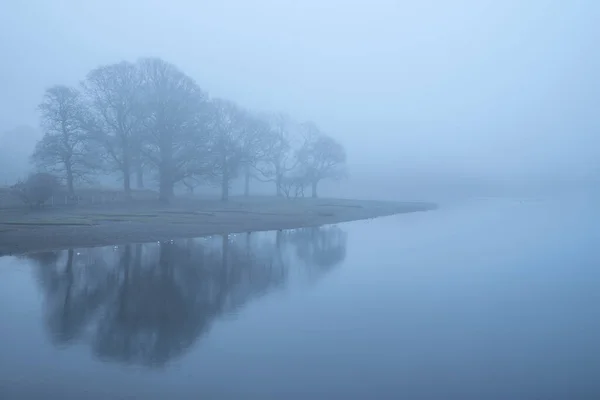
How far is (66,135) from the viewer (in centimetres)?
4891

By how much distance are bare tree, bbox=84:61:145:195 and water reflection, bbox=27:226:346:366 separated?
24.3 meters

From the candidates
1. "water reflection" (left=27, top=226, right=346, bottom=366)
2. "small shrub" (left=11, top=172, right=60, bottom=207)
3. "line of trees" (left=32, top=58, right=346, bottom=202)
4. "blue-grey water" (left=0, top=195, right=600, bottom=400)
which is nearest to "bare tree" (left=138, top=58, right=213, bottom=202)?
"line of trees" (left=32, top=58, right=346, bottom=202)

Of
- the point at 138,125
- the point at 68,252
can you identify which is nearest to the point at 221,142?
the point at 138,125

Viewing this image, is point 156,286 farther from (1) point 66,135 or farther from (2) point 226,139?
(2) point 226,139

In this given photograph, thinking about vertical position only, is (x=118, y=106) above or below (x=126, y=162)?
above

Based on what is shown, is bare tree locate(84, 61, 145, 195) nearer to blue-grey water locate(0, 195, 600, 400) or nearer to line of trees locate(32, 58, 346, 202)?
line of trees locate(32, 58, 346, 202)

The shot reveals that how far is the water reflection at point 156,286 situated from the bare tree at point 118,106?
24303 millimetres

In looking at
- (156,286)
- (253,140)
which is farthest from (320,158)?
(156,286)

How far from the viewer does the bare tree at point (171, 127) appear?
49.2m

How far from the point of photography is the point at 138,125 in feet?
163

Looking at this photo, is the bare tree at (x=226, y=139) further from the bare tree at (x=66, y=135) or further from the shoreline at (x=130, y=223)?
the bare tree at (x=66, y=135)

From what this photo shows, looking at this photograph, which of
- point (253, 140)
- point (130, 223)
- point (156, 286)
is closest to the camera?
point (156, 286)

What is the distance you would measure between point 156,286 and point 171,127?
34.1 meters

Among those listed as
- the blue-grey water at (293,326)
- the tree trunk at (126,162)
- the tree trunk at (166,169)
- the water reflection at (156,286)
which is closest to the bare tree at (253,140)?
the tree trunk at (166,169)
